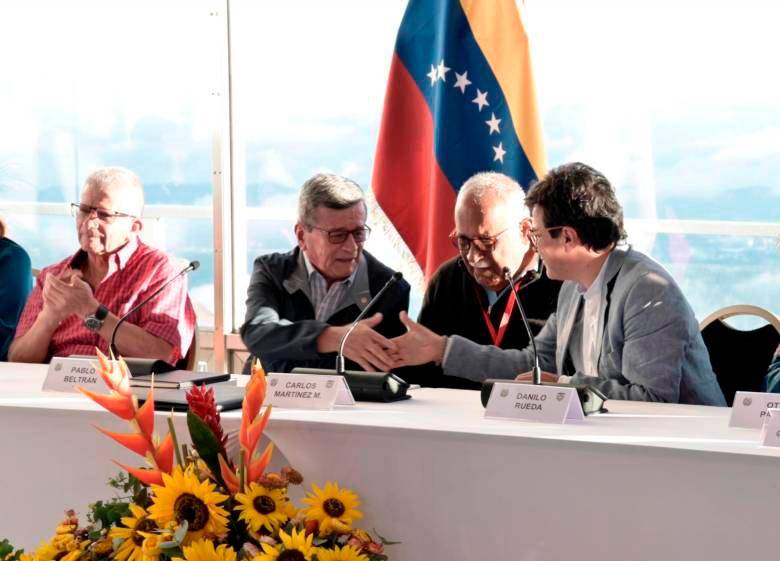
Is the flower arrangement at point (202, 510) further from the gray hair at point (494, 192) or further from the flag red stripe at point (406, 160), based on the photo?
the flag red stripe at point (406, 160)

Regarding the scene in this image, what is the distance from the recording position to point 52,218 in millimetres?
5074

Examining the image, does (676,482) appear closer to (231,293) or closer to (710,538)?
(710,538)

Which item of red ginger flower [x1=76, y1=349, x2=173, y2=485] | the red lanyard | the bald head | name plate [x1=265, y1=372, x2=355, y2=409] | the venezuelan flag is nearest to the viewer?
red ginger flower [x1=76, y1=349, x2=173, y2=485]

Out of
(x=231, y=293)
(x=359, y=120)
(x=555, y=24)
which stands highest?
(x=555, y=24)

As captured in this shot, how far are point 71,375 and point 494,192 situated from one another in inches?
52.6

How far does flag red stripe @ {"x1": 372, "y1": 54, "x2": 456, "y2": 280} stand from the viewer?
3914mm

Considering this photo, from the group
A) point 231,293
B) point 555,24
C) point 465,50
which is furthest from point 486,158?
point 231,293

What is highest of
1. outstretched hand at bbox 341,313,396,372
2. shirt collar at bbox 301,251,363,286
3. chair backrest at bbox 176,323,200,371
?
shirt collar at bbox 301,251,363,286

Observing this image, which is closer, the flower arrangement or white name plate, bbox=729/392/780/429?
the flower arrangement

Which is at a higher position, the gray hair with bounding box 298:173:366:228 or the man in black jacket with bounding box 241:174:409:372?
the gray hair with bounding box 298:173:366:228

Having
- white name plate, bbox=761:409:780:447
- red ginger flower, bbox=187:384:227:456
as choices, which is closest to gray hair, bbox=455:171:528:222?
white name plate, bbox=761:409:780:447

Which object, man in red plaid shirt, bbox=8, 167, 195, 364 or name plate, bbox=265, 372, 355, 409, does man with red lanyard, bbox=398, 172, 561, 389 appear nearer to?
man in red plaid shirt, bbox=8, 167, 195, 364

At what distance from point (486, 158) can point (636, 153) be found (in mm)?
879

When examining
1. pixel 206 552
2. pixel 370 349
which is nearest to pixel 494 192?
pixel 370 349
